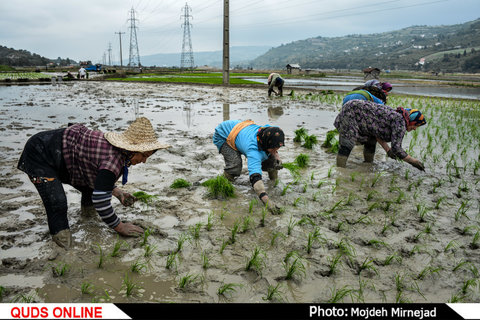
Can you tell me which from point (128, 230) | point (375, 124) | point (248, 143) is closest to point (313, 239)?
point (248, 143)

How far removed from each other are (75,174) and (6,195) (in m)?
1.51

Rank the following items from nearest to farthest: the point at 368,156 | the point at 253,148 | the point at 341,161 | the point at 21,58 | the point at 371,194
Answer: the point at 253,148
the point at 371,194
the point at 341,161
the point at 368,156
the point at 21,58

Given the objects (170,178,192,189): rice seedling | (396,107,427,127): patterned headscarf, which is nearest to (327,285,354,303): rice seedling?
(170,178,192,189): rice seedling

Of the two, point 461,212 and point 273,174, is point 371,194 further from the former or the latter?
point 273,174

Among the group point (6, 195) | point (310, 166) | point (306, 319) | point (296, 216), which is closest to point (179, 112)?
point (310, 166)

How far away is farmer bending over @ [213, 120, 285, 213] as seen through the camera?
354 cm

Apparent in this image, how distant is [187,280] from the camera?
7.57ft

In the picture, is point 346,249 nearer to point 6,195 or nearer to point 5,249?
point 5,249

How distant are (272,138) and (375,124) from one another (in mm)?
2164

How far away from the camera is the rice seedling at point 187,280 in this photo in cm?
221

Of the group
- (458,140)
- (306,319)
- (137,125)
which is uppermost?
(137,125)

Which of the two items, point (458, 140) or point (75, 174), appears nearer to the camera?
point (75, 174)

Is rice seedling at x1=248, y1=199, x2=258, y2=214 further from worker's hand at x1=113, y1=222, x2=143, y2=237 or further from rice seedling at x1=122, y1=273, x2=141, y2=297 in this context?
rice seedling at x1=122, y1=273, x2=141, y2=297

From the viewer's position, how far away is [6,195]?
3.68m
